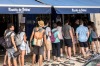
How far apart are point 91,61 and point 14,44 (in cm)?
544

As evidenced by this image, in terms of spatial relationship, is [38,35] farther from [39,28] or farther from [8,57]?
[8,57]

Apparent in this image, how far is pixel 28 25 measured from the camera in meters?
15.8

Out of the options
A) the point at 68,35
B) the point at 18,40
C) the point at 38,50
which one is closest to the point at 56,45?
the point at 68,35

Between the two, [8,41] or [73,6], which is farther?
[73,6]

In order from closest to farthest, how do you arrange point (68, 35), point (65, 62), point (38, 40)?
point (38, 40) → point (65, 62) → point (68, 35)

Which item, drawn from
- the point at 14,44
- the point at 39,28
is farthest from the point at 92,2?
the point at 14,44

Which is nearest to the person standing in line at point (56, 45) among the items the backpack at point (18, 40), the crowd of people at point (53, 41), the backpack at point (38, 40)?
the crowd of people at point (53, 41)

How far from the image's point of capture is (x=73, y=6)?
13461mm

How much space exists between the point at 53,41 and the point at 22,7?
7.56 feet

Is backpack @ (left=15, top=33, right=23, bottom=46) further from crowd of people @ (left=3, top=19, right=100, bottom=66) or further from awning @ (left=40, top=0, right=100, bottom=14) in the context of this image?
awning @ (left=40, top=0, right=100, bottom=14)

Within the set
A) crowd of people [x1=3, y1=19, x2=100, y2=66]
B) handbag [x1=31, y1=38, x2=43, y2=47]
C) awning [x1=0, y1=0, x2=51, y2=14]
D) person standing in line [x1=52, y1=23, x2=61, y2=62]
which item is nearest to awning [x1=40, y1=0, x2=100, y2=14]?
awning [x1=0, y1=0, x2=51, y2=14]

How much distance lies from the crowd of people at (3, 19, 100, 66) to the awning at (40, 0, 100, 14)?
2.36ft

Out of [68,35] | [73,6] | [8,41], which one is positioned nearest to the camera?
[8,41]

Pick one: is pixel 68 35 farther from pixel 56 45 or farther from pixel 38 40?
pixel 38 40
